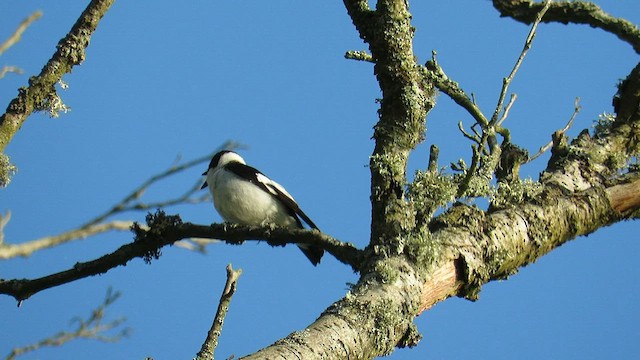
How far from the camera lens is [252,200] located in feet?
20.2

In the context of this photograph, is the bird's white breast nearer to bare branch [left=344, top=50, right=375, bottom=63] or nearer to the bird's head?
the bird's head

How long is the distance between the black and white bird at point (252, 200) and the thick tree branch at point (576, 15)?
229 cm

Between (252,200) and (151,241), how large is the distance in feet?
8.04

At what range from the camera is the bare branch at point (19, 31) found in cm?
349

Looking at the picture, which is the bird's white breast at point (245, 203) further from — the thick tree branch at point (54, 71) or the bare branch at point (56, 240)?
the thick tree branch at point (54, 71)

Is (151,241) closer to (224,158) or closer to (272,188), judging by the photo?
(272,188)

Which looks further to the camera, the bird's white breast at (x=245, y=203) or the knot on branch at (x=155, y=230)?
the bird's white breast at (x=245, y=203)

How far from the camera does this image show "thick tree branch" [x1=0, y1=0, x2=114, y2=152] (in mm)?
3818

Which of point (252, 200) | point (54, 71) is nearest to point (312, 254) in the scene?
point (252, 200)

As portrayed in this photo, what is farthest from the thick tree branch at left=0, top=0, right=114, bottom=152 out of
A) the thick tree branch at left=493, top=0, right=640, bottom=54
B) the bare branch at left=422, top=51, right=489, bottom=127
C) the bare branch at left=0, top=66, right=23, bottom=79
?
the thick tree branch at left=493, top=0, right=640, bottom=54

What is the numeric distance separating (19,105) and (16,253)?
2.70 feet

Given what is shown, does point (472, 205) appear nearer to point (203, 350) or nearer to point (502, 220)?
point (502, 220)

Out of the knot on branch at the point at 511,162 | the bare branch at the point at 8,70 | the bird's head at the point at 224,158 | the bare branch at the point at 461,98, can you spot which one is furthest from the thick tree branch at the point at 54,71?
the bird's head at the point at 224,158

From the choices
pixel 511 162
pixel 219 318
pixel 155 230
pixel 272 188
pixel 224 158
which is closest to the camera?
pixel 219 318
